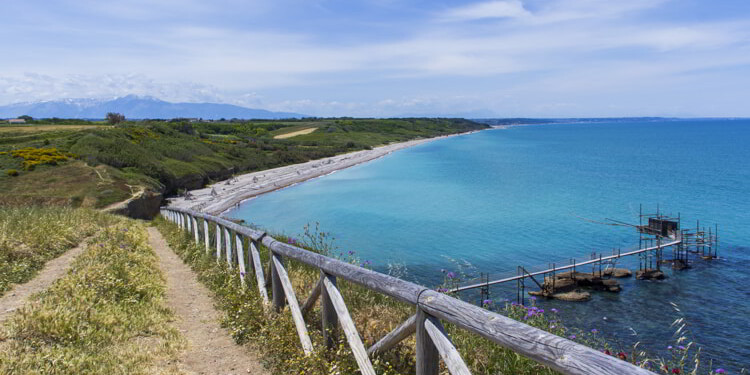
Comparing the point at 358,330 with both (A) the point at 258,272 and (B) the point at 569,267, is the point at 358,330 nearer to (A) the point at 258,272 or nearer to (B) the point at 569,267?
(A) the point at 258,272

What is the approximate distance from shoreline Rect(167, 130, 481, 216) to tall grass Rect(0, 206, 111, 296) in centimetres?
2348

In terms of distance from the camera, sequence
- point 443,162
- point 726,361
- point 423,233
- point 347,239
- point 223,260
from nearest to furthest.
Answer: point 223,260 → point 726,361 → point 347,239 → point 423,233 → point 443,162

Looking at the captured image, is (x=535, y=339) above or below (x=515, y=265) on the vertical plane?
above

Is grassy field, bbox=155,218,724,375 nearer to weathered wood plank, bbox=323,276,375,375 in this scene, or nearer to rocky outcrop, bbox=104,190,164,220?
weathered wood plank, bbox=323,276,375,375

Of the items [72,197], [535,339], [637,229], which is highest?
[535,339]

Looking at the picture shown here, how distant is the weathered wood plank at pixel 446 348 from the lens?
323 cm

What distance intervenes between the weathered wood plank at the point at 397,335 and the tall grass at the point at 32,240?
755 cm

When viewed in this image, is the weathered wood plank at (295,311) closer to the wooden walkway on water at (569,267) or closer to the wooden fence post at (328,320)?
the wooden fence post at (328,320)

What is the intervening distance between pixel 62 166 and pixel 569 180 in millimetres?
75292

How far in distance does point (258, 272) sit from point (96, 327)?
90.3 inches

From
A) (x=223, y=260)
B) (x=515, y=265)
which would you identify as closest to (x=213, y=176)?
(x=515, y=265)

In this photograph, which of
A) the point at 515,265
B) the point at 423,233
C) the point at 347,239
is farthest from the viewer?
the point at 423,233

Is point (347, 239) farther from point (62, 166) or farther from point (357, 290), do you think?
A: point (357, 290)

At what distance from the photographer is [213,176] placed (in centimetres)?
7819
